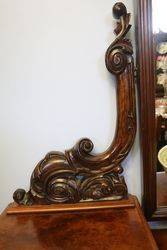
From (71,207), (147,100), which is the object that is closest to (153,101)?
(147,100)

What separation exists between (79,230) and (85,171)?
21cm

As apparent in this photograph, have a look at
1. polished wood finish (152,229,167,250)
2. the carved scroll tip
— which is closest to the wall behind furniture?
the carved scroll tip

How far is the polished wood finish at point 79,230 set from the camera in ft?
2.23

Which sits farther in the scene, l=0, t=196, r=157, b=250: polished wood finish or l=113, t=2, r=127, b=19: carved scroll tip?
l=113, t=2, r=127, b=19: carved scroll tip

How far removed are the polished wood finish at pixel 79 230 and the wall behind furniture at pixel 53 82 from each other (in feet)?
0.57

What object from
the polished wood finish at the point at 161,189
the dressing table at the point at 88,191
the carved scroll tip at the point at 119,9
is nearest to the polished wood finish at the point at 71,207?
the dressing table at the point at 88,191

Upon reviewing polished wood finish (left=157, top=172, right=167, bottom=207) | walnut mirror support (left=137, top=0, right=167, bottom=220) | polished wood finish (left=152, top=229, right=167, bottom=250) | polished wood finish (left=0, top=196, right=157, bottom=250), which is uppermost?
walnut mirror support (left=137, top=0, right=167, bottom=220)

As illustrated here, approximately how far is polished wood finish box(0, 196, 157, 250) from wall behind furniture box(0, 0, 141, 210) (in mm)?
173

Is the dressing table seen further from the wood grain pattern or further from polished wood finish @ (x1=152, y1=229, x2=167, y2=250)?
polished wood finish @ (x1=152, y1=229, x2=167, y2=250)

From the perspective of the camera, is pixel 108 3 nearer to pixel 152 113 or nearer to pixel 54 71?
pixel 54 71

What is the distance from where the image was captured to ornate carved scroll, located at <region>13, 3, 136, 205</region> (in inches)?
34.7

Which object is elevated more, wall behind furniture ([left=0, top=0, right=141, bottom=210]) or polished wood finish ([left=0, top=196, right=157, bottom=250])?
wall behind furniture ([left=0, top=0, right=141, bottom=210])

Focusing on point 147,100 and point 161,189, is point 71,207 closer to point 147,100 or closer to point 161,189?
point 161,189

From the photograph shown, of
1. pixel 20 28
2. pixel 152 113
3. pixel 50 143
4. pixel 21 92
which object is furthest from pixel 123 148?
pixel 20 28
